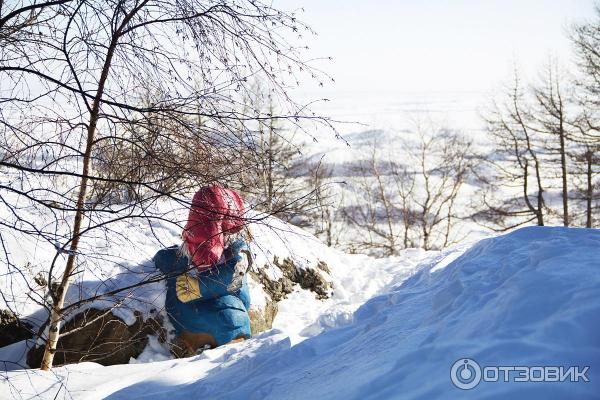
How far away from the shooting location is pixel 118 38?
118 inches

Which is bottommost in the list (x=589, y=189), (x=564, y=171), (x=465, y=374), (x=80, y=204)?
(x=465, y=374)

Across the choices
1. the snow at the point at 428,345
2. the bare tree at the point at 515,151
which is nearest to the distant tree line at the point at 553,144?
the bare tree at the point at 515,151

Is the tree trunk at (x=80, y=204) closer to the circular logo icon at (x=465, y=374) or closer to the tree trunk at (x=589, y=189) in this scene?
the circular logo icon at (x=465, y=374)

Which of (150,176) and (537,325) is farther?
(150,176)

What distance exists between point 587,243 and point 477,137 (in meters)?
22.2

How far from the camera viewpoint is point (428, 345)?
2.80 meters

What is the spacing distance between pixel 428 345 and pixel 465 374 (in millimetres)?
489

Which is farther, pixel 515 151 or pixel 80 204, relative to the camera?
pixel 515 151

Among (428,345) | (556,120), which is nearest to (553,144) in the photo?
(556,120)

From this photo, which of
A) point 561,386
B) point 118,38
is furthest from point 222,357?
point 561,386

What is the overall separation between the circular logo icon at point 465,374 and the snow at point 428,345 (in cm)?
3

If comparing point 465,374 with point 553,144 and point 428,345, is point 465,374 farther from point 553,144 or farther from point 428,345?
point 553,144

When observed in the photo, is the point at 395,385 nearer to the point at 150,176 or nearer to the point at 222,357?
the point at 150,176

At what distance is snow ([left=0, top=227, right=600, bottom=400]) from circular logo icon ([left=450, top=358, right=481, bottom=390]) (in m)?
0.03
